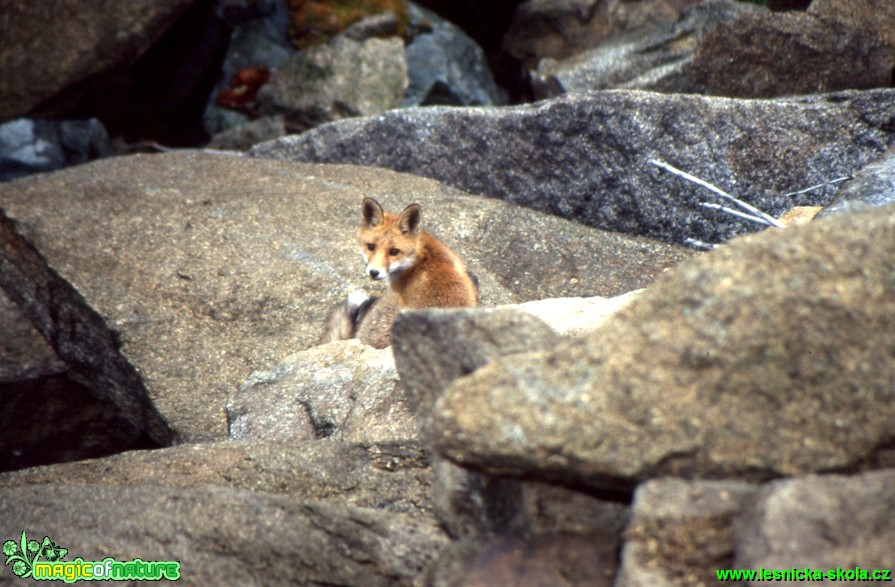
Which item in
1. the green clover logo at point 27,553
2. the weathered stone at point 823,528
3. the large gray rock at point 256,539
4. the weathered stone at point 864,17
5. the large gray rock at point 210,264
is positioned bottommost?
the large gray rock at point 210,264

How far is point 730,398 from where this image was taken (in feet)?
8.57

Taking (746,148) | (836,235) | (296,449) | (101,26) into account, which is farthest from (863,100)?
(101,26)

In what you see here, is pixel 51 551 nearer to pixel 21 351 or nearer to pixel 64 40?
pixel 21 351

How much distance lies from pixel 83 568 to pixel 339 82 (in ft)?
26.9

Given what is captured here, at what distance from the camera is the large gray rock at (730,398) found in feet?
8.50

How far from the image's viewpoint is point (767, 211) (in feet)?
20.9

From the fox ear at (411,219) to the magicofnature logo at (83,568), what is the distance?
341cm

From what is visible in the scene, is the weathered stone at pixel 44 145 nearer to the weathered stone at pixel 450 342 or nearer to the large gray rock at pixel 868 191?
the large gray rock at pixel 868 191

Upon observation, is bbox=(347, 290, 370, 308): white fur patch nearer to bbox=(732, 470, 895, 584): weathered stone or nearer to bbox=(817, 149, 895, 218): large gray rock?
bbox=(817, 149, 895, 218): large gray rock

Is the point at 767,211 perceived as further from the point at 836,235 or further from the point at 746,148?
the point at 836,235

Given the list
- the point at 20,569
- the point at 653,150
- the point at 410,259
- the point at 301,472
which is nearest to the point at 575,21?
the point at 653,150

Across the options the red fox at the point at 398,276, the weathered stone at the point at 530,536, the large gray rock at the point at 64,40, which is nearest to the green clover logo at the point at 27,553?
the weathered stone at the point at 530,536

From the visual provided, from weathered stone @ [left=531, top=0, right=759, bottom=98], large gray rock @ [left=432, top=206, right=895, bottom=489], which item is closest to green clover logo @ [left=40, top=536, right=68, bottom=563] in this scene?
large gray rock @ [left=432, top=206, right=895, bottom=489]

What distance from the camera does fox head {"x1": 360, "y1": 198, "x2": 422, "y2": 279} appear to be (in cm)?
607
